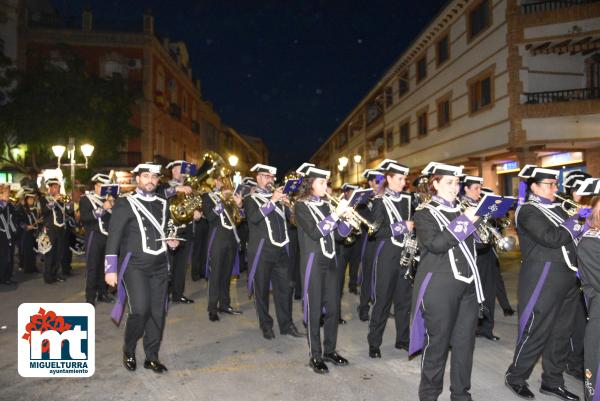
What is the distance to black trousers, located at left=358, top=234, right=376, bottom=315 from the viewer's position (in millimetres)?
7914

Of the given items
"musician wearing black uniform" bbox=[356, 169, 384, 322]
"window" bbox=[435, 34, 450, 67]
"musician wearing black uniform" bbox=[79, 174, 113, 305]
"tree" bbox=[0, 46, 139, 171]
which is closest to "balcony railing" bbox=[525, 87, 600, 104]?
"window" bbox=[435, 34, 450, 67]

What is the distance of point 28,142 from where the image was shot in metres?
23.9

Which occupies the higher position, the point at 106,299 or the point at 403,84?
the point at 403,84

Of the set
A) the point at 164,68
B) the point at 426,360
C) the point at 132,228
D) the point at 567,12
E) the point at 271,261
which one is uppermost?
the point at 164,68

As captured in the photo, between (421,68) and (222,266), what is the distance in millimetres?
19955

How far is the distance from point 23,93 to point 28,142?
227 centimetres

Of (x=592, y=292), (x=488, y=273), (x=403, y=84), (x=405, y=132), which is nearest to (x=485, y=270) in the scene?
(x=488, y=273)

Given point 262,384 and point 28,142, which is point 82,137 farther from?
point 262,384

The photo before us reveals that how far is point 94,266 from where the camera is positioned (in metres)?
8.98

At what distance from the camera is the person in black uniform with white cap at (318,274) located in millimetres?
5500

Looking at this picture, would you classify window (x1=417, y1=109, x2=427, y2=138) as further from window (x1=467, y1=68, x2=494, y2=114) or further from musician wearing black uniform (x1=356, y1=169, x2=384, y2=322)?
musician wearing black uniform (x1=356, y1=169, x2=384, y2=322)

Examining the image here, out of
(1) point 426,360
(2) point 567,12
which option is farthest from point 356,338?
(2) point 567,12

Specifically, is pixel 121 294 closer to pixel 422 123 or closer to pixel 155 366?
pixel 155 366

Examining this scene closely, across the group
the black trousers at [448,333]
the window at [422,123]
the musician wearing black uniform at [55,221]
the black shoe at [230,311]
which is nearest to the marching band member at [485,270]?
the black trousers at [448,333]
